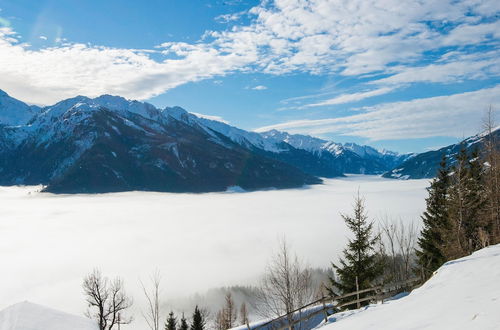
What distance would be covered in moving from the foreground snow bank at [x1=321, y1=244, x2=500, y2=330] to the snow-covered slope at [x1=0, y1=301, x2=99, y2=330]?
2905 cm

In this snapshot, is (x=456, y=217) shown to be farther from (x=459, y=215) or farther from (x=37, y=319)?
(x=37, y=319)

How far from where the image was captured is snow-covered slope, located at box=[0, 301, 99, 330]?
30.0 metres

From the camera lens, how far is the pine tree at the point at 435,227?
3641 centimetres

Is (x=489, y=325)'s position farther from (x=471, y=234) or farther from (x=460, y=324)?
(x=471, y=234)

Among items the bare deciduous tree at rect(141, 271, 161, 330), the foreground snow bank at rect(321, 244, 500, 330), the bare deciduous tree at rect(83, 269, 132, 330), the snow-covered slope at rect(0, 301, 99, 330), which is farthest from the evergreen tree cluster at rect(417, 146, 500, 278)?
the bare deciduous tree at rect(83, 269, 132, 330)

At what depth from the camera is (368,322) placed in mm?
13969

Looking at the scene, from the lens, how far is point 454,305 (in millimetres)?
12367

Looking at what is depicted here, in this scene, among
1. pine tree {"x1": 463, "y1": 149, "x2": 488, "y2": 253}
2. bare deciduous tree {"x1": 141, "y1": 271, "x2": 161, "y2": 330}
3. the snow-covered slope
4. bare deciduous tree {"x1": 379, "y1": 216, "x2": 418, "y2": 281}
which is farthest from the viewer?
bare deciduous tree {"x1": 379, "y1": 216, "x2": 418, "y2": 281}

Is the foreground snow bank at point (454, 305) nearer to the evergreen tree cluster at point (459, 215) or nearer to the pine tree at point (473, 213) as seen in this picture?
the evergreen tree cluster at point (459, 215)

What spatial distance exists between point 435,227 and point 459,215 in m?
5.05

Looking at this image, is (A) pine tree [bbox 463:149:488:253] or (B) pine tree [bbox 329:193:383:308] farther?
(A) pine tree [bbox 463:149:488:253]

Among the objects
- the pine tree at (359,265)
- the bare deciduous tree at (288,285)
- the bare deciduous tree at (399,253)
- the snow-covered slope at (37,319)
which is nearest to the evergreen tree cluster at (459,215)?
the bare deciduous tree at (399,253)

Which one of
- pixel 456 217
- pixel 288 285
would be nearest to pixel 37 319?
pixel 288 285

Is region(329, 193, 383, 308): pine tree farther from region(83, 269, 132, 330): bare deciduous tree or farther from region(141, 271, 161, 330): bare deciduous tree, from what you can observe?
region(83, 269, 132, 330): bare deciduous tree
